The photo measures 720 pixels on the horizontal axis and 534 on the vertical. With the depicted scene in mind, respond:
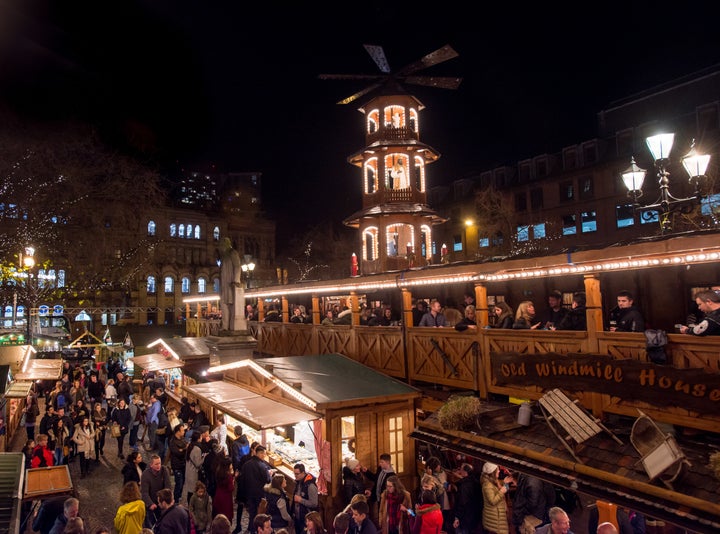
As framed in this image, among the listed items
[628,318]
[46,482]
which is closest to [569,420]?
[628,318]

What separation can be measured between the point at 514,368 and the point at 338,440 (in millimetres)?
4181

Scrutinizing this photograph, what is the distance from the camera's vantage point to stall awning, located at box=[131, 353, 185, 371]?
18672 millimetres

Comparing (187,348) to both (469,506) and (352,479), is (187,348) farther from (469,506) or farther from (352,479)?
(469,506)

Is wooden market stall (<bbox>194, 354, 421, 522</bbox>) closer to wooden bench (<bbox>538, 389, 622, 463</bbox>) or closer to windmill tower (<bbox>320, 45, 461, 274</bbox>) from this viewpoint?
wooden bench (<bbox>538, 389, 622, 463</bbox>)

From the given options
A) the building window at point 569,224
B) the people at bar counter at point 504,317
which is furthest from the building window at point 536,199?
the people at bar counter at point 504,317

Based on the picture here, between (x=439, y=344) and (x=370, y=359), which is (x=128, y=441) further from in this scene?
(x=439, y=344)

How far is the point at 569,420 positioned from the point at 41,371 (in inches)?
711

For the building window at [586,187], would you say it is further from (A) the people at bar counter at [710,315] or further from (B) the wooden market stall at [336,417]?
(A) the people at bar counter at [710,315]

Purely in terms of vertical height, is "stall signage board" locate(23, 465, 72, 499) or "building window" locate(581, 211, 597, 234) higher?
"building window" locate(581, 211, 597, 234)

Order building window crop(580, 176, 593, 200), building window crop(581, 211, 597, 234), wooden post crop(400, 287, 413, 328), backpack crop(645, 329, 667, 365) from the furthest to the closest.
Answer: building window crop(580, 176, 593, 200)
building window crop(581, 211, 597, 234)
wooden post crop(400, 287, 413, 328)
backpack crop(645, 329, 667, 365)

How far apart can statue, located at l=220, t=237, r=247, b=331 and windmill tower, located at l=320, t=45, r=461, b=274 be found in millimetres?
7926

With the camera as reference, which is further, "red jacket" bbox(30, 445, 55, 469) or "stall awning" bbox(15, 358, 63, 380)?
"stall awning" bbox(15, 358, 63, 380)

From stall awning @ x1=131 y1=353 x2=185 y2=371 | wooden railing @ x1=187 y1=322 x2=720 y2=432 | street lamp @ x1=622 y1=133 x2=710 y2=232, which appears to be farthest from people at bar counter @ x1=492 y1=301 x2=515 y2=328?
stall awning @ x1=131 y1=353 x2=185 y2=371

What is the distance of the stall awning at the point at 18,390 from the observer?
50.0 ft
